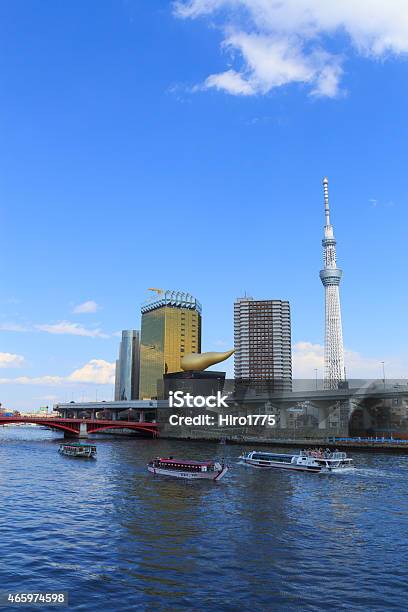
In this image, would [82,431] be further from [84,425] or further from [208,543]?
[208,543]

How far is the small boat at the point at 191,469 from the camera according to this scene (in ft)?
215

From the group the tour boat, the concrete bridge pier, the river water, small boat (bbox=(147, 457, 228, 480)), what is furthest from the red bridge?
the river water

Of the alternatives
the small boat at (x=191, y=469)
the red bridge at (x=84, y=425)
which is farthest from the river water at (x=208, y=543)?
the red bridge at (x=84, y=425)

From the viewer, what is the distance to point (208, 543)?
3353cm

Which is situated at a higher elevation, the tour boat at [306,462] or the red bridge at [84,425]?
the red bridge at [84,425]

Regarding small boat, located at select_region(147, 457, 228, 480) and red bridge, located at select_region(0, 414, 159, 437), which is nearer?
small boat, located at select_region(147, 457, 228, 480)

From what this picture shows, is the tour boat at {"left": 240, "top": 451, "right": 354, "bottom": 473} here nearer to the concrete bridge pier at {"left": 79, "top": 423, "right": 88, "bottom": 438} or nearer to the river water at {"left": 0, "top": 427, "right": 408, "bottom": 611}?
the river water at {"left": 0, "top": 427, "right": 408, "bottom": 611}

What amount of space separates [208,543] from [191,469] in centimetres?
3403

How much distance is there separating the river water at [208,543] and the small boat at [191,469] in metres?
2.98

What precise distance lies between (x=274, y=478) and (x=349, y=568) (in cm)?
3878

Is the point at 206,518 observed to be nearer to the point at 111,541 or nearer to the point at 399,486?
the point at 111,541

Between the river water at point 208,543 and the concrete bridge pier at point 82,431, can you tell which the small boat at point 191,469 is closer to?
the river water at point 208,543

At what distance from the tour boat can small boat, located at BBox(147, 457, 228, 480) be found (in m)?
13.2

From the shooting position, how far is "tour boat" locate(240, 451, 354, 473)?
7362 centimetres
